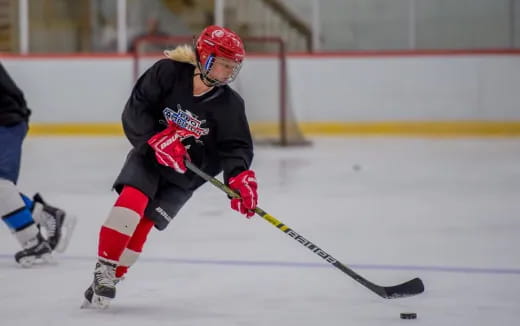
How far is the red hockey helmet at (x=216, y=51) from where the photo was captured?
3203mm

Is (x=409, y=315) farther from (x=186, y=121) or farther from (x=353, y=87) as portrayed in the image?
(x=353, y=87)

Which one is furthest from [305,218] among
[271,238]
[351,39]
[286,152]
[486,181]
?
[351,39]

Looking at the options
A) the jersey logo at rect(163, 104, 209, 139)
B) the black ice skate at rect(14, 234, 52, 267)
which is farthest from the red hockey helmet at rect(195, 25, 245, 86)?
the black ice skate at rect(14, 234, 52, 267)

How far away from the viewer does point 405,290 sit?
3.47 metres

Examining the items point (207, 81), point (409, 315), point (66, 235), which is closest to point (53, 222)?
point (66, 235)

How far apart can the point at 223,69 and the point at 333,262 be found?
0.68 metres

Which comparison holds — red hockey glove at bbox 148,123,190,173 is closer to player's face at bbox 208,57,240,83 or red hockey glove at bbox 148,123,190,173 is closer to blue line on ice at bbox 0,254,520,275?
player's face at bbox 208,57,240,83

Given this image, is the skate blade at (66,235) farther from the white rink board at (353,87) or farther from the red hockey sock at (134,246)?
the white rink board at (353,87)

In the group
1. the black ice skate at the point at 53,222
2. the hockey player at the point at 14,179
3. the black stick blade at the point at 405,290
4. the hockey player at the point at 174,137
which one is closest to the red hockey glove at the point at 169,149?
the hockey player at the point at 174,137

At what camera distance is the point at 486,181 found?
7.18m

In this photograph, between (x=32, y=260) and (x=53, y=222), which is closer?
(x=32, y=260)

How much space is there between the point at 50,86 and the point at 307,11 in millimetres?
2611

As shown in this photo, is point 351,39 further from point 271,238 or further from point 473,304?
point 473,304

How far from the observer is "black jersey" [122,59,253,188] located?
3.31 metres
